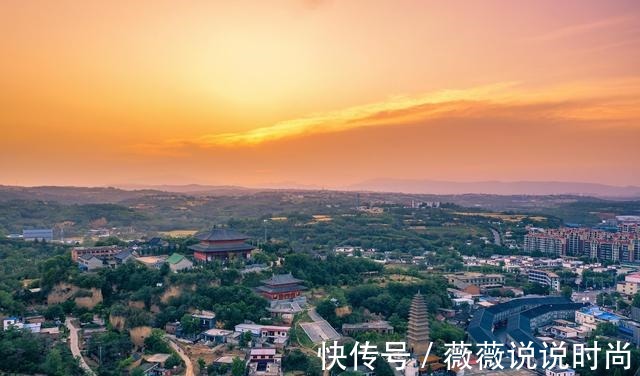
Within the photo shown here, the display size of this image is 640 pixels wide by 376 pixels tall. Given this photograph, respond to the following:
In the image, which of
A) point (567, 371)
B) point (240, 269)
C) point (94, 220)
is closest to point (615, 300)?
point (567, 371)

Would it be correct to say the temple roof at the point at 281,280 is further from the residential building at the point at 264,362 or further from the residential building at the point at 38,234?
the residential building at the point at 38,234

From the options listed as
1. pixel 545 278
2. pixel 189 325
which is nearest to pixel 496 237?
pixel 545 278

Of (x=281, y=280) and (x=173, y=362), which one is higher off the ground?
(x=281, y=280)

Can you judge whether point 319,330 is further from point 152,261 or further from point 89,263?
point 89,263

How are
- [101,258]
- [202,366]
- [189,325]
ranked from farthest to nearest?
[101,258] < [189,325] < [202,366]

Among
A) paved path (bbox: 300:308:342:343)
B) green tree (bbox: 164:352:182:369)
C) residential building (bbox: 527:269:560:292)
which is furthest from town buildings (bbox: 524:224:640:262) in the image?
green tree (bbox: 164:352:182:369)

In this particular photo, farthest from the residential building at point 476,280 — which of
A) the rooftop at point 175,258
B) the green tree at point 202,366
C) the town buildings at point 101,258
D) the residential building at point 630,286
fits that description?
the green tree at point 202,366

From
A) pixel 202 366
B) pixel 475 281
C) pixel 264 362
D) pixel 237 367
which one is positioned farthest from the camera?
pixel 475 281
